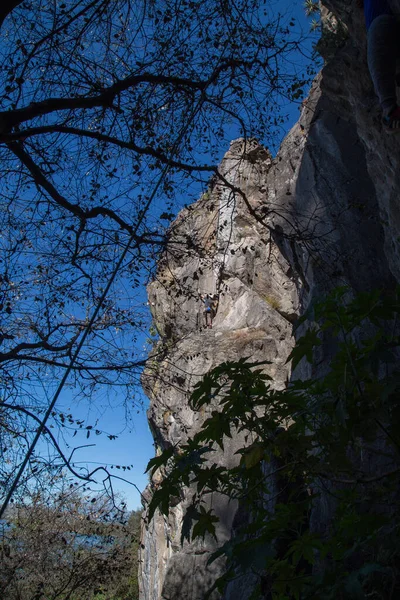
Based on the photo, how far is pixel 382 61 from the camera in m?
3.42

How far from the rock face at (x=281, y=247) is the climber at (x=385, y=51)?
40 centimetres

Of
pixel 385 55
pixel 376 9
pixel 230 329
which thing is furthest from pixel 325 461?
pixel 230 329

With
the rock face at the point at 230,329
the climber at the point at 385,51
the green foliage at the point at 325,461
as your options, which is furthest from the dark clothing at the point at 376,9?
the rock face at the point at 230,329

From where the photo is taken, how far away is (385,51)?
3402mm

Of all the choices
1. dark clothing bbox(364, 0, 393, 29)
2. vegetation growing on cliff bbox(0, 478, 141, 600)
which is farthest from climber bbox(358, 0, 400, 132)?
vegetation growing on cliff bbox(0, 478, 141, 600)

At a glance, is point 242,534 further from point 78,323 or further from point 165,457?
point 78,323

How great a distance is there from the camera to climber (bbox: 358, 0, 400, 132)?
3375 millimetres

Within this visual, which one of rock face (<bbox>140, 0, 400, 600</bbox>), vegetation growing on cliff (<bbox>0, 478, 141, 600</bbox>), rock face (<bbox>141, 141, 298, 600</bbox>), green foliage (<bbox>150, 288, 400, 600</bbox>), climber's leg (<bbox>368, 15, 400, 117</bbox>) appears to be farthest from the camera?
rock face (<bbox>141, 141, 298, 600</bbox>)

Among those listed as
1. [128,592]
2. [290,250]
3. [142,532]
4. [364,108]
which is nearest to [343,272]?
[364,108]

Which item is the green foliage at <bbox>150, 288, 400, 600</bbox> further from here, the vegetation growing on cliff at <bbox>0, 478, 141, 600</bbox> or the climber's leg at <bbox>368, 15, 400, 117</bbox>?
the vegetation growing on cliff at <bbox>0, 478, 141, 600</bbox>

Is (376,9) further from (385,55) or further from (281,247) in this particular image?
(281,247)

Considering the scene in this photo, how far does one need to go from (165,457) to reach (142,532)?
15129 mm

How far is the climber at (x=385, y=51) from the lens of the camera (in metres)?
3.38

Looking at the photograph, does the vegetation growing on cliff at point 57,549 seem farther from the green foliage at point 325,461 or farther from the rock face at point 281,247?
the green foliage at point 325,461
